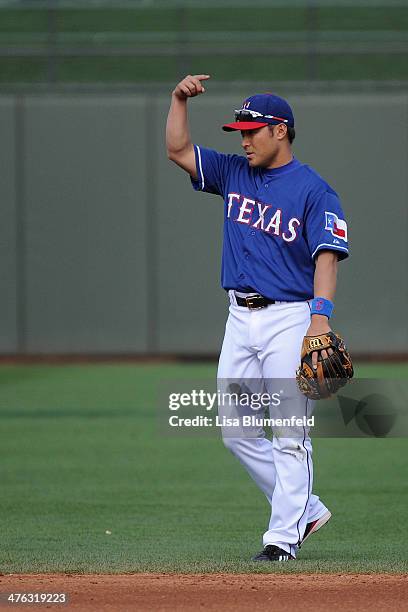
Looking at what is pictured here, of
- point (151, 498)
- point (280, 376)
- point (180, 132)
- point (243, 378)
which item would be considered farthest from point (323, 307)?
point (151, 498)

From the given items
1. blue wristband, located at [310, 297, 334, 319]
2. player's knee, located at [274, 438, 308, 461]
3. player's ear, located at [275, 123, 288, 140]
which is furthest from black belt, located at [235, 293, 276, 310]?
player's ear, located at [275, 123, 288, 140]

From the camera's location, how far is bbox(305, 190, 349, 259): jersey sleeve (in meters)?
4.88

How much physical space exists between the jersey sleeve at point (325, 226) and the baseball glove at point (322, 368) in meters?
0.36

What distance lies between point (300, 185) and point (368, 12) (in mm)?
13320

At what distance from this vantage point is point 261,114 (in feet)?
16.7

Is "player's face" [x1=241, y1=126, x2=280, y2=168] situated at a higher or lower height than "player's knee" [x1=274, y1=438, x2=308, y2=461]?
higher

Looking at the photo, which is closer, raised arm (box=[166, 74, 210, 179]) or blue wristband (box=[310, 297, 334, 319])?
blue wristband (box=[310, 297, 334, 319])

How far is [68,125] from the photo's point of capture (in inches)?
605

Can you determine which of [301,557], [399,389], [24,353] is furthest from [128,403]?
[301,557]

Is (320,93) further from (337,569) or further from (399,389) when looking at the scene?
(337,569)

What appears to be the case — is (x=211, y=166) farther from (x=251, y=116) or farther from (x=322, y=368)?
(x=322, y=368)

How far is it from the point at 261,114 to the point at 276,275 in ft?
2.29

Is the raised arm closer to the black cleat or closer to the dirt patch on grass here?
the black cleat

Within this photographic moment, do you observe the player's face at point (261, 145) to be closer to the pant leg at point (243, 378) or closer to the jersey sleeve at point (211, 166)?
the jersey sleeve at point (211, 166)
